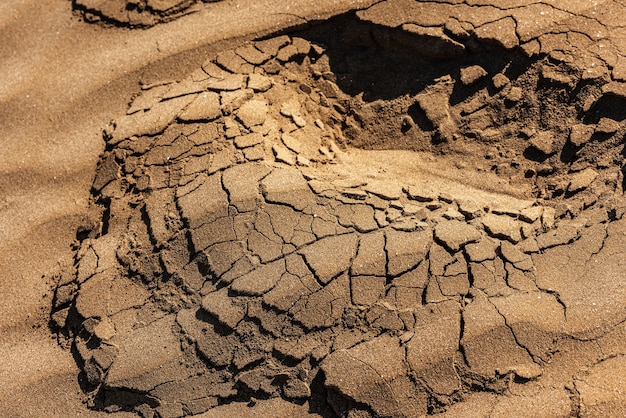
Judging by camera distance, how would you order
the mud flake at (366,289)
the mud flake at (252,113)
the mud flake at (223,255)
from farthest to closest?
the mud flake at (252,113) → the mud flake at (223,255) → the mud flake at (366,289)

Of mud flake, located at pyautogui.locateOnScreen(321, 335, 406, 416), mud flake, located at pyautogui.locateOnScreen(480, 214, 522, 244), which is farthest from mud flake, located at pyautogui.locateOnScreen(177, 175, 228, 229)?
mud flake, located at pyautogui.locateOnScreen(480, 214, 522, 244)

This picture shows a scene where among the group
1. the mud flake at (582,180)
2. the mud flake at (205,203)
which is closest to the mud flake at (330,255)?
the mud flake at (205,203)

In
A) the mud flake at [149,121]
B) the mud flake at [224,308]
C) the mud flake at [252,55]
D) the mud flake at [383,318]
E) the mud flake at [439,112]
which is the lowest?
the mud flake at [224,308]

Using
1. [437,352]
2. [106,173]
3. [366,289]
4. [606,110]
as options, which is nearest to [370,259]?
[366,289]

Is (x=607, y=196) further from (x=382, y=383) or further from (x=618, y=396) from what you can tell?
(x=382, y=383)

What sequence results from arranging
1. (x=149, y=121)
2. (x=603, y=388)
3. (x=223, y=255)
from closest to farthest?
(x=603, y=388)
(x=223, y=255)
(x=149, y=121)

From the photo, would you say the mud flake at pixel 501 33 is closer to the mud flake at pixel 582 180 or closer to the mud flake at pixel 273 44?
the mud flake at pixel 582 180

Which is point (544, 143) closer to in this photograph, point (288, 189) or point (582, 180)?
point (582, 180)
